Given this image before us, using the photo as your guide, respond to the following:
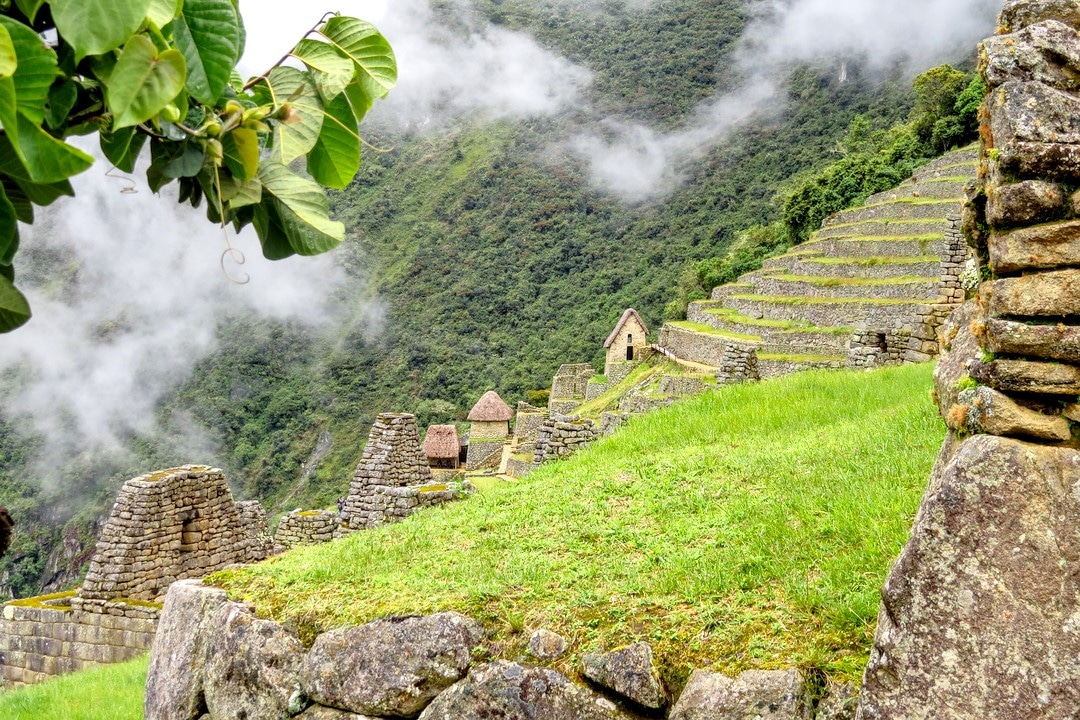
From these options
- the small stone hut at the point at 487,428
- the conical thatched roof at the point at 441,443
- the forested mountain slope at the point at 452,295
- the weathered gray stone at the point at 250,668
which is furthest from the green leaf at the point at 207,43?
the forested mountain slope at the point at 452,295

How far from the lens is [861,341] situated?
12398mm

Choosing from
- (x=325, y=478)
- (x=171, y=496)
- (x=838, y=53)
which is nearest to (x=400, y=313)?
(x=325, y=478)

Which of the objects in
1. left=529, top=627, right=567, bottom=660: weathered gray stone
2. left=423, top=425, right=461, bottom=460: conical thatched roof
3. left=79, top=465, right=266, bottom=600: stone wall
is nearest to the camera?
left=529, top=627, right=567, bottom=660: weathered gray stone

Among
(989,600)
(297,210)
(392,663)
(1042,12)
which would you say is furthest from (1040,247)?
(392,663)

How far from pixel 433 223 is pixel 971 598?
74.5m

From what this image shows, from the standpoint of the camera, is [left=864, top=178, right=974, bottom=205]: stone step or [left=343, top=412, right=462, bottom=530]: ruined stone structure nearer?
[left=343, top=412, right=462, bottom=530]: ruined stone structure

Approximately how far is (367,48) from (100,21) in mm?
502

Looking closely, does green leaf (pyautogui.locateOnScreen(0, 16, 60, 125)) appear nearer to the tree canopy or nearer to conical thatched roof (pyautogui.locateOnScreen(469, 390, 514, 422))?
the tree canopy

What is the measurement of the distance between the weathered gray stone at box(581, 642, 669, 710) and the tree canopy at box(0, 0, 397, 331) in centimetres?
243

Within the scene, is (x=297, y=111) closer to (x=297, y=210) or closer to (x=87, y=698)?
(x=297, y=210)

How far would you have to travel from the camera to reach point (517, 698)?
339cm

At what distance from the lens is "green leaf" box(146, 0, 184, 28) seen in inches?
43.0

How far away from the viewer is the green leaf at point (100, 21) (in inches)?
39.2

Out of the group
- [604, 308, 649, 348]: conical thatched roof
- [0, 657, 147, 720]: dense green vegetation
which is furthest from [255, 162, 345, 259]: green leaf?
[604, 308, 649, 348]: conical thatched roof
